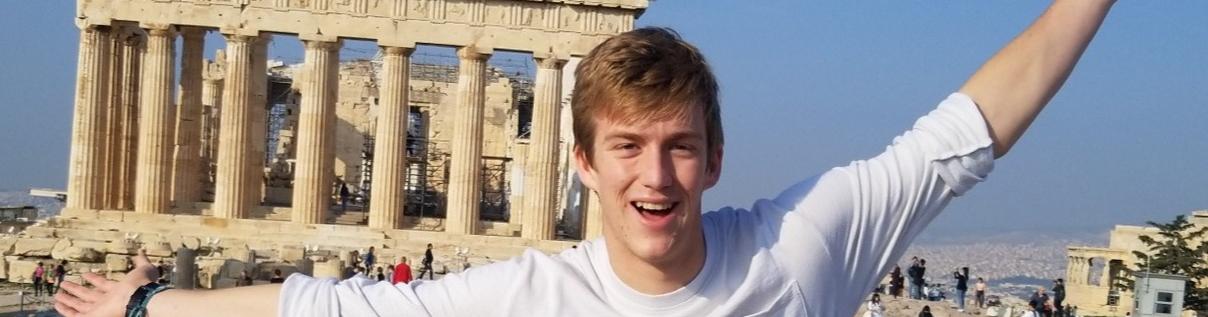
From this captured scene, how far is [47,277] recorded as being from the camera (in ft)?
107

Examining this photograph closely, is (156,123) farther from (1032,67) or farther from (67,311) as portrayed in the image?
(1032,67)

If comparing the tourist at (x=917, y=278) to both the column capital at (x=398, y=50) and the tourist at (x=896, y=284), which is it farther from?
the column capital at (x=398, y=50)

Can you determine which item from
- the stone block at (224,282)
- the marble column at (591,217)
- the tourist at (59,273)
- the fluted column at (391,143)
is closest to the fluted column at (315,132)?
the fluted column at (391,143)

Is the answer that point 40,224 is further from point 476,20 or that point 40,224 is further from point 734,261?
point 734,261

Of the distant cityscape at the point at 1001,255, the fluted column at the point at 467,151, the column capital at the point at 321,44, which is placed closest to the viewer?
the column capital at the point at 321,44

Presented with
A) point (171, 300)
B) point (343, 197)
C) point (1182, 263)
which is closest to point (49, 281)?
point (1182, 263)

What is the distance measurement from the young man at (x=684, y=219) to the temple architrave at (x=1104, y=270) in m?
41.5

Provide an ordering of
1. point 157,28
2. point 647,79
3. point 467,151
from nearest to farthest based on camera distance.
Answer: point 647,79
point 157,28
point 467,151

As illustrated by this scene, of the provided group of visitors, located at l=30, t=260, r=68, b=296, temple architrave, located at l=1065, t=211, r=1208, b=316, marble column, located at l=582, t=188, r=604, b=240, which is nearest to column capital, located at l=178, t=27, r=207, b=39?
marble column, located at l=582, t=188, r=604, b=240

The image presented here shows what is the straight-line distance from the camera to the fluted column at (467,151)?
4472 cm

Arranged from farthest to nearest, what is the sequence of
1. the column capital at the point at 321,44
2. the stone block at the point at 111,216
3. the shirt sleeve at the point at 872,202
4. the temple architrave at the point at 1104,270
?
the temple architrave at the point at 1104,270, the column capital at the point at 321,44, the stone block at the point at 111,216, the shirt sleeve at the point at 872,202

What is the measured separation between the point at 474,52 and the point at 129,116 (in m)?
9.00

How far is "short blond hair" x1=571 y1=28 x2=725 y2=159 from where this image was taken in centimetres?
374

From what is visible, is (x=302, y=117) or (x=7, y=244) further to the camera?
(x=302, y=117)
